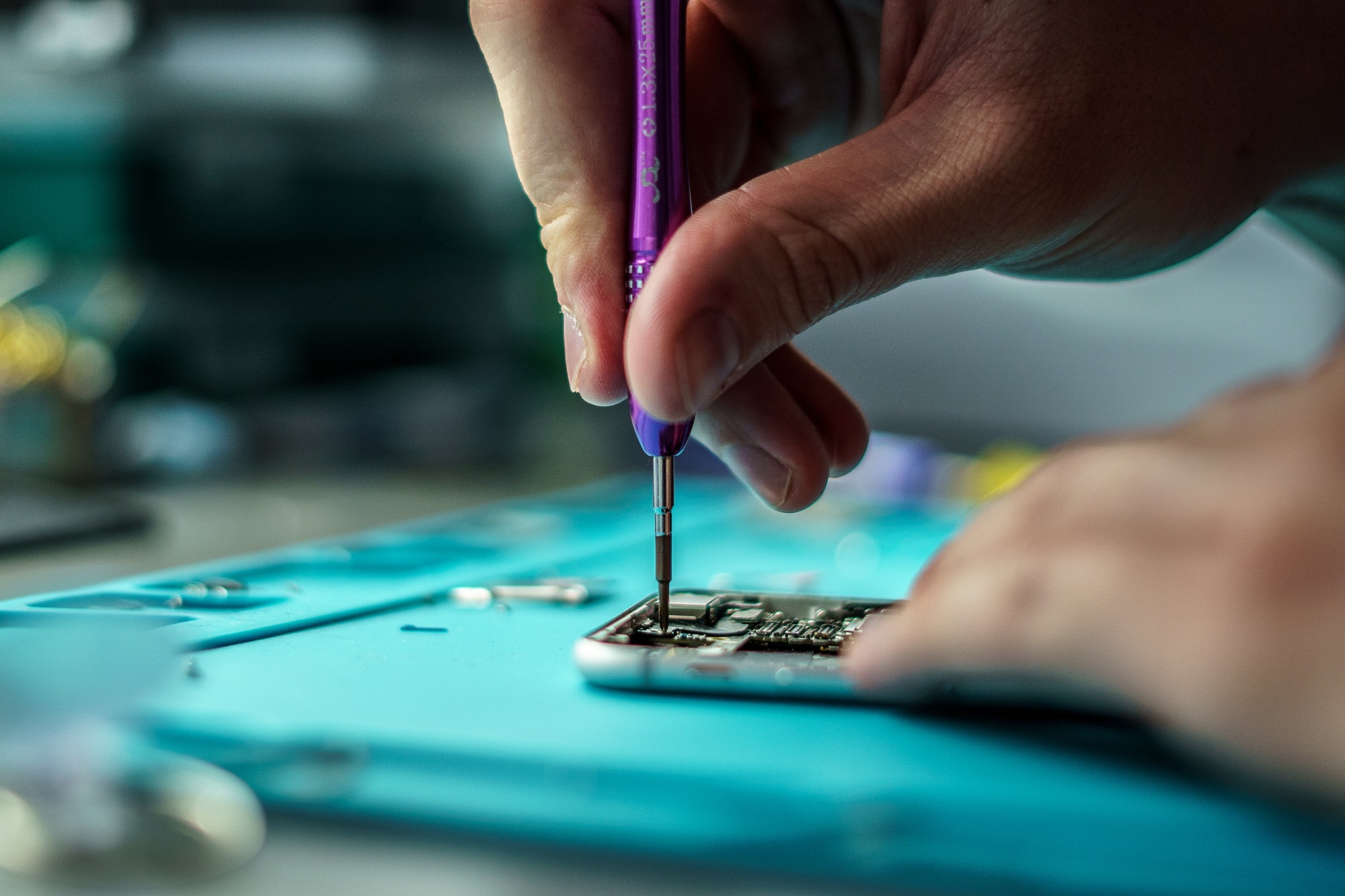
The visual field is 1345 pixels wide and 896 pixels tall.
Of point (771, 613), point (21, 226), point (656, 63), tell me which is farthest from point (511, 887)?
point (21, 226)

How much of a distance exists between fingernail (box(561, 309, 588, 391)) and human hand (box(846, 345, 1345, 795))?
23cm

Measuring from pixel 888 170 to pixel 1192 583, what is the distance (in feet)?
0.80

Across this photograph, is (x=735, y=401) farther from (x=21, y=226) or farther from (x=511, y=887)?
(x=21, y=226)

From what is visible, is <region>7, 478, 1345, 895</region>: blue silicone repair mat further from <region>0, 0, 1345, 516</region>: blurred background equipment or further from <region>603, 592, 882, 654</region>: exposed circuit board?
<region>0, 0, 1345, 516</region>: blurred background equipment

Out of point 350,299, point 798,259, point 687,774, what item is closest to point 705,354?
point 798,259

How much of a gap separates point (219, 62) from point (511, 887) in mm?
1233

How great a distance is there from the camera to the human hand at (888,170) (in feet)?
1.47

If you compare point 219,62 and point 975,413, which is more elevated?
point 219,62

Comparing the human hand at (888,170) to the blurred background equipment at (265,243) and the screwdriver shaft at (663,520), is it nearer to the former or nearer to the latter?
the screwdriver shaft at (663,520)

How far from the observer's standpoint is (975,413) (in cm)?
103

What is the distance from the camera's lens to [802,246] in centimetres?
45

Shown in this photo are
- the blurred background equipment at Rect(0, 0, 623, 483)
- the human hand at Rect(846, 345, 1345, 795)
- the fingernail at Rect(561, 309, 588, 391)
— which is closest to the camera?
the human hand at Rect(846, 345, 1345, 795)

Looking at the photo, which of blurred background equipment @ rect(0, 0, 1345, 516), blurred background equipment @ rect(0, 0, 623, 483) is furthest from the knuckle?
blurred background equipment @ rect(0, 0, 623, 483)

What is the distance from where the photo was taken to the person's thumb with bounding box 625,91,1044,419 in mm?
432
